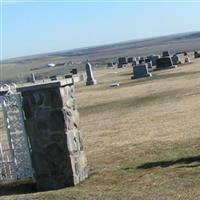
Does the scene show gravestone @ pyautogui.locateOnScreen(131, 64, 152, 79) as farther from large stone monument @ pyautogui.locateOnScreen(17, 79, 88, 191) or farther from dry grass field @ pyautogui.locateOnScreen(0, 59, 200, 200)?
large stone monument @ pyautogui.locateOnScreen(17, 79, 88, 191)

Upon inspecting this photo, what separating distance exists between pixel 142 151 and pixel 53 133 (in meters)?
3.04

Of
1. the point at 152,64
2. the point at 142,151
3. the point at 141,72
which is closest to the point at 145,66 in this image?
the point at 141,72

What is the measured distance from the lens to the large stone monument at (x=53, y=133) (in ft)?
35.3

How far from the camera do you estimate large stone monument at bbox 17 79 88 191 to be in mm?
10750

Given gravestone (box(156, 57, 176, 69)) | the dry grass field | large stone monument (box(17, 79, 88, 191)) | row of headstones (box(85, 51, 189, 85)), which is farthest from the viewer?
gravestone (box(156, 57, 176, 69))

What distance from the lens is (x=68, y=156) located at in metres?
10.8

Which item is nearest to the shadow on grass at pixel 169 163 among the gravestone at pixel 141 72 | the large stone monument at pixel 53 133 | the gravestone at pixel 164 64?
the large stone monument at pixel 53 133

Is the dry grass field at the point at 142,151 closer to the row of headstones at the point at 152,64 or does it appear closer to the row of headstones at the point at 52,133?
the row of headstones at the point at 52,133

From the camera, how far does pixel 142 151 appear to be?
43.5 ft

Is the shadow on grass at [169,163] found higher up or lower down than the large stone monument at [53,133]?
lower down

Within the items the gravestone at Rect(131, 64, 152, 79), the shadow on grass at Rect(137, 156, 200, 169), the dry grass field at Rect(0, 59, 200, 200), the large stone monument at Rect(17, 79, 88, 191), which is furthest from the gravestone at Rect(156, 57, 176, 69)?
the large stone monument at Rect(17, 79, 88, 191)

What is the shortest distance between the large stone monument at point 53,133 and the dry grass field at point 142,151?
0.43 m

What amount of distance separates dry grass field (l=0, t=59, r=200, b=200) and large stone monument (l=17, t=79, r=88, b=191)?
43 cm

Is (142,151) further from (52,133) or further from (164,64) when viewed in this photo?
(164,64)
